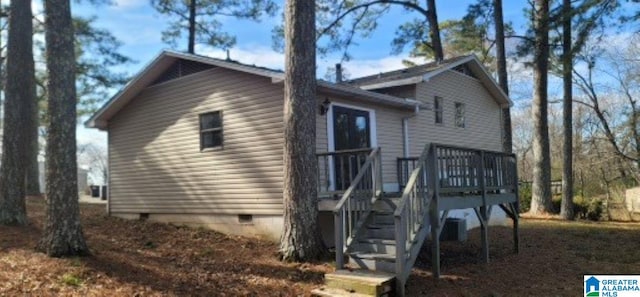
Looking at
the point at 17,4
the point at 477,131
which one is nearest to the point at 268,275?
the point at 17,4

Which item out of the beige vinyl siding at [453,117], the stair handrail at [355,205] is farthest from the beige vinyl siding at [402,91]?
the stair handrail at [355,205]

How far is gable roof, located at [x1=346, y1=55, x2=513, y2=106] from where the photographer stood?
13.3m

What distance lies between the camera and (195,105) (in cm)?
1223

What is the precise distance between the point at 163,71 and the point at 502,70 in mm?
12587

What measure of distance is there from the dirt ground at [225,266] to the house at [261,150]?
0.81 m

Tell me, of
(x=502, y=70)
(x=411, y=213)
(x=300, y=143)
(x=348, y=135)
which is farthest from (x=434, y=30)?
(x=411, y=213)

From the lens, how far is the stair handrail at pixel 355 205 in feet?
24.3

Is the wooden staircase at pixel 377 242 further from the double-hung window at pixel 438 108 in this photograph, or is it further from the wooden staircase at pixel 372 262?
the double-hung window at pixel 438 108

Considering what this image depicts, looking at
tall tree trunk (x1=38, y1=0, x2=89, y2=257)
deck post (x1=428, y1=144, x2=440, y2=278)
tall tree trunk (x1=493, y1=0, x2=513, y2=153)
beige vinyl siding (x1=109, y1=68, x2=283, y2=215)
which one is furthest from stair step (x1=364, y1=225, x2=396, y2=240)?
tall tree trunk (x1=493, y1=0, x2=513, y2=153)

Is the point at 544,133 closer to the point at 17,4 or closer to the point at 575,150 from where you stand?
the point at 575,150

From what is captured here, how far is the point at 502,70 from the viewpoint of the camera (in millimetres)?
19547

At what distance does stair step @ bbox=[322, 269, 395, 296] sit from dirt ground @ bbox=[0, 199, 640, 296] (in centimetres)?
37

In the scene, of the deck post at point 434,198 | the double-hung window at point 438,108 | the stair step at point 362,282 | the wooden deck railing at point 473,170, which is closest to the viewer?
the stair step at point 362,282

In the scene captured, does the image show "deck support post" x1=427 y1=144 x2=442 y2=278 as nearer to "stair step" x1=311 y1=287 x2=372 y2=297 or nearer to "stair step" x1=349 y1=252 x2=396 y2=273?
"stair step" x1=349 y1=252 x2=396 y2=273
